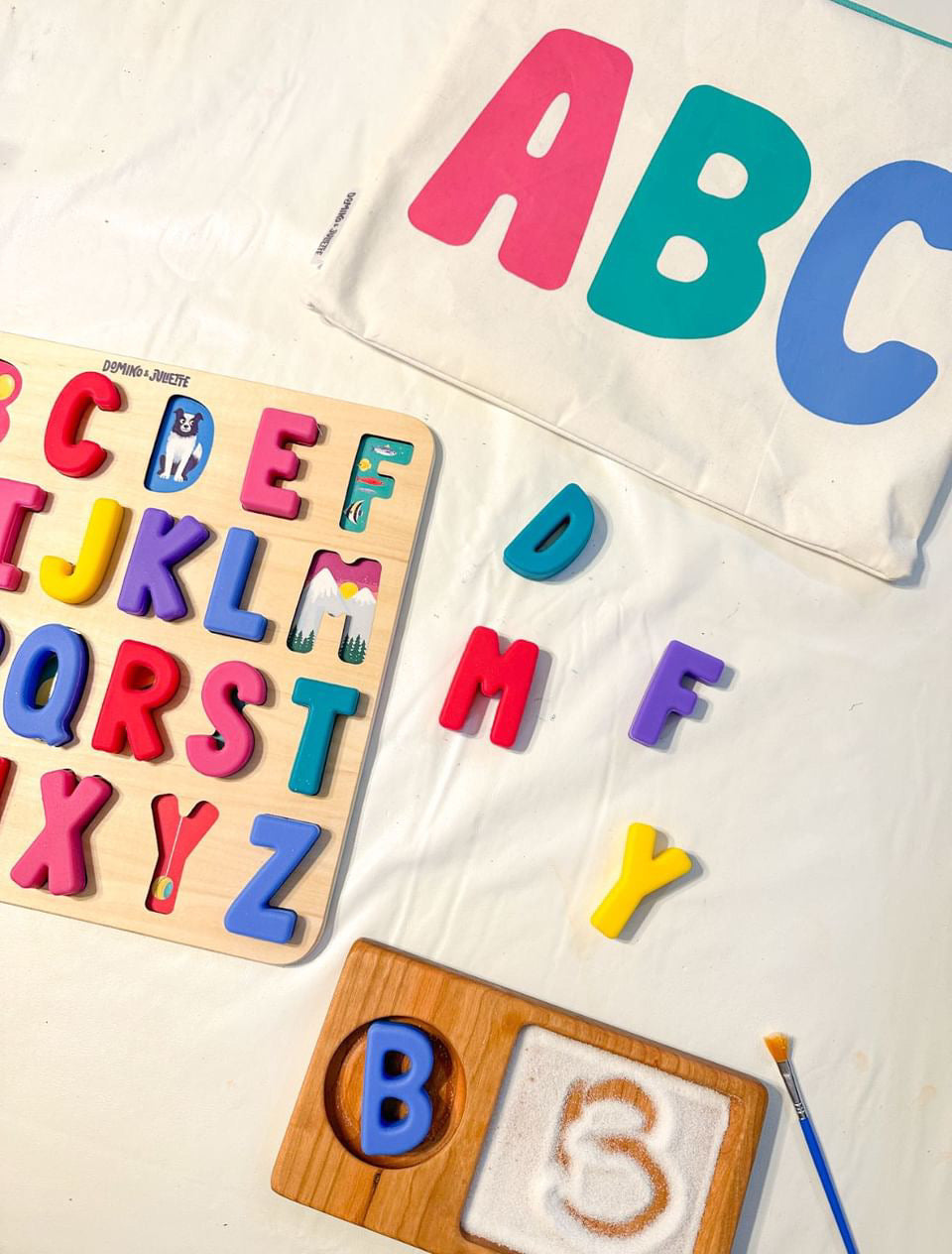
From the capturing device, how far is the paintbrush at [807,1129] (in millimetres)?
687

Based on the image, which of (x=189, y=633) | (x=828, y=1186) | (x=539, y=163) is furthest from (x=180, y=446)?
(x=828, y=1186)

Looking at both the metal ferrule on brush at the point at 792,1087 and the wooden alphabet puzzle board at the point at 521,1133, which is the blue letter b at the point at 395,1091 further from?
the metal ferrule on brush at the point at 792,1087

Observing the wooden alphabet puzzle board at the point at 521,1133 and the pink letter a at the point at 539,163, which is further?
the pink letter a at the point at 539,163

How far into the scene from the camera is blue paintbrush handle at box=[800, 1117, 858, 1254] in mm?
686

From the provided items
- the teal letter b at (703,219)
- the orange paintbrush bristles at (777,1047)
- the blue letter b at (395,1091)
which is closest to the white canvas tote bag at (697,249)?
the teal letter b at (703,219)

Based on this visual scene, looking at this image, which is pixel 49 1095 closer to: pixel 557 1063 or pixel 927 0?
pixel 557 1063

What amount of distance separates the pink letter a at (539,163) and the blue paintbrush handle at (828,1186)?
68 centimetres

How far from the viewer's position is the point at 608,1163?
0.68 metres

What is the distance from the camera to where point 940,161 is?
0.77 meters

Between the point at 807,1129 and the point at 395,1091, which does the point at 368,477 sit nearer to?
the point at 395,1091

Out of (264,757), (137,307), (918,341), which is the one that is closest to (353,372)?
(137,307)

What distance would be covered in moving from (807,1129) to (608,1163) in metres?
0.15

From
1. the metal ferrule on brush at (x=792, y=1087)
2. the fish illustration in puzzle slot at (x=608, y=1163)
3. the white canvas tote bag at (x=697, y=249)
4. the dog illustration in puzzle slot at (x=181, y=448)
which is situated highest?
the white canvas tote bag at (x=697, y=249)

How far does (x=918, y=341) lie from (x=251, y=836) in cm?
65
